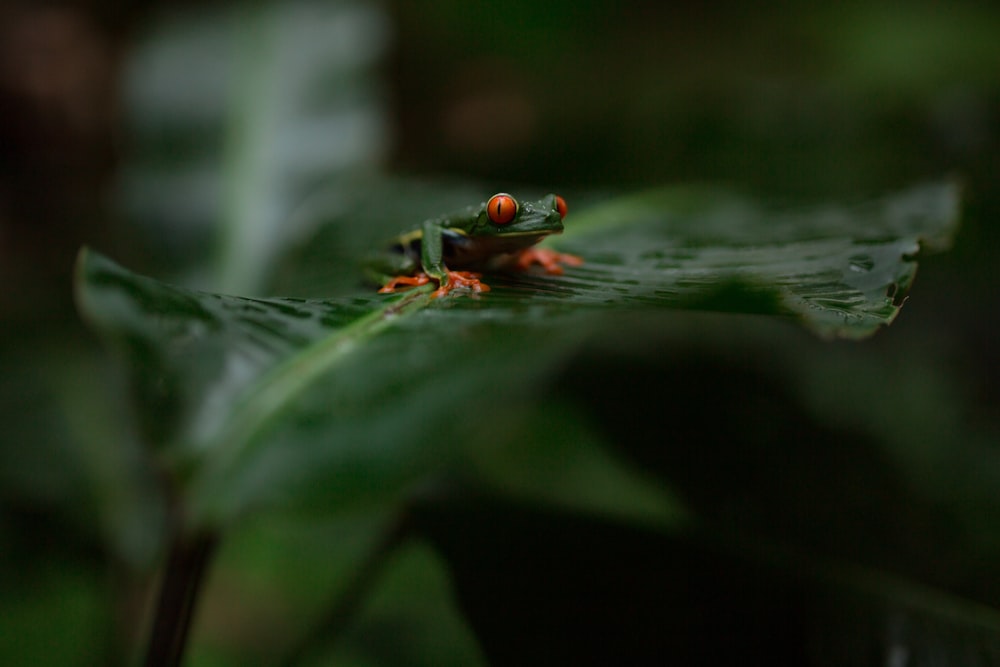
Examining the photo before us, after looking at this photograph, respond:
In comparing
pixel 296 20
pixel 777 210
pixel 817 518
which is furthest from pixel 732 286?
pixel 296 20

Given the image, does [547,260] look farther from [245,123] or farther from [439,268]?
[245,123]

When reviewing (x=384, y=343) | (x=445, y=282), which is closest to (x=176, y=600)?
(x=384, y=343)

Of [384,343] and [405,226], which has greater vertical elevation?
[405,226]

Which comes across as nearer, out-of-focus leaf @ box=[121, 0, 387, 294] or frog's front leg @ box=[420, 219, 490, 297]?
frog's front leg @ box=[420, 219, 490, 297]

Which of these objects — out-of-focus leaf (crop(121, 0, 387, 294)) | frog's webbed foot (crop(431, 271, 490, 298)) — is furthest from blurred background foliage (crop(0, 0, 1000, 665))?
frog's webbed foot (crop(431, 271, 490, 298))

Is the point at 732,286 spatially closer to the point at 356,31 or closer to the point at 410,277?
the point at 410,277

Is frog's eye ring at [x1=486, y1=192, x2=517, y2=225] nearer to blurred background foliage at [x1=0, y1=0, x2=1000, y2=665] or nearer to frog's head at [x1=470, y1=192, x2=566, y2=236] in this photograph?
frog's head at [x1=470, y1=192, x2=566, y2=236]
